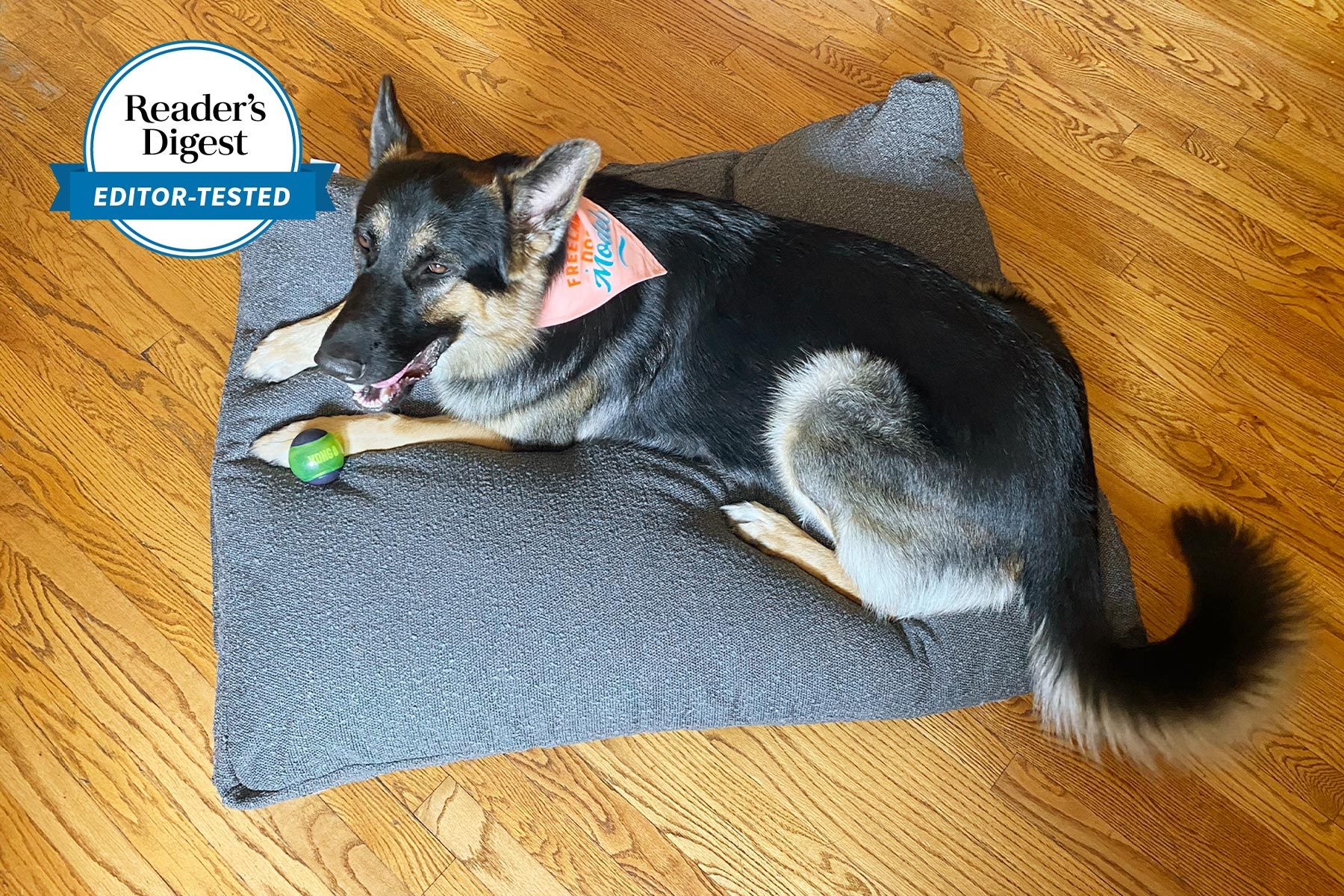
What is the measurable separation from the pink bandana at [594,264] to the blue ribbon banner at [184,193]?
4.14 ft

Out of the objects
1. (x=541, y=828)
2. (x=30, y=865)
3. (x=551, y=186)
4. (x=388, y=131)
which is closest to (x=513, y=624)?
(x=541, y=828)

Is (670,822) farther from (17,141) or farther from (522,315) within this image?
(17,141)

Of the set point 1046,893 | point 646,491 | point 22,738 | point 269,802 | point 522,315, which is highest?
point 522,315

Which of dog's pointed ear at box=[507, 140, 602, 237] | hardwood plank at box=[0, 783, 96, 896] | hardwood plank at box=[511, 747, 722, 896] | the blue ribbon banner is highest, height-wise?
dog's pointed ear at box=[507, 140, 602, 237]

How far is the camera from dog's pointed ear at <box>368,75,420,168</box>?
2.06m

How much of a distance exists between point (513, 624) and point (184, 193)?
1948 millimetres

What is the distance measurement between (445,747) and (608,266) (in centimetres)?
114

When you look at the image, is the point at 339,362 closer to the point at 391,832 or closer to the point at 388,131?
the point at 388,131

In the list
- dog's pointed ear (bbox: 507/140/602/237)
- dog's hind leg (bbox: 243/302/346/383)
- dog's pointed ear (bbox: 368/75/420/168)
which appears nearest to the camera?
dog's pointed ear (bbox: 507/140/602/237)

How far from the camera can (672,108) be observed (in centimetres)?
316

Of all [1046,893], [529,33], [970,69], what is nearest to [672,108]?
[529,33]

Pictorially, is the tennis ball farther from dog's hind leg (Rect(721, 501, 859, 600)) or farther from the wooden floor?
dog's hind leg (Rect(721, 501, 859, 600))

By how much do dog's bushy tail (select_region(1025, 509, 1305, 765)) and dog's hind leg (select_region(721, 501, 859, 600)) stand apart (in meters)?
0.45

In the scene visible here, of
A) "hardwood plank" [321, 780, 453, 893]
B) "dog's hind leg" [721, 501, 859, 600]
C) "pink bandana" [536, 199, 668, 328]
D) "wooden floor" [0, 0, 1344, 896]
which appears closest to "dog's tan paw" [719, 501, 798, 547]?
"dog's hind leg" [721, 501, 859, 600]
